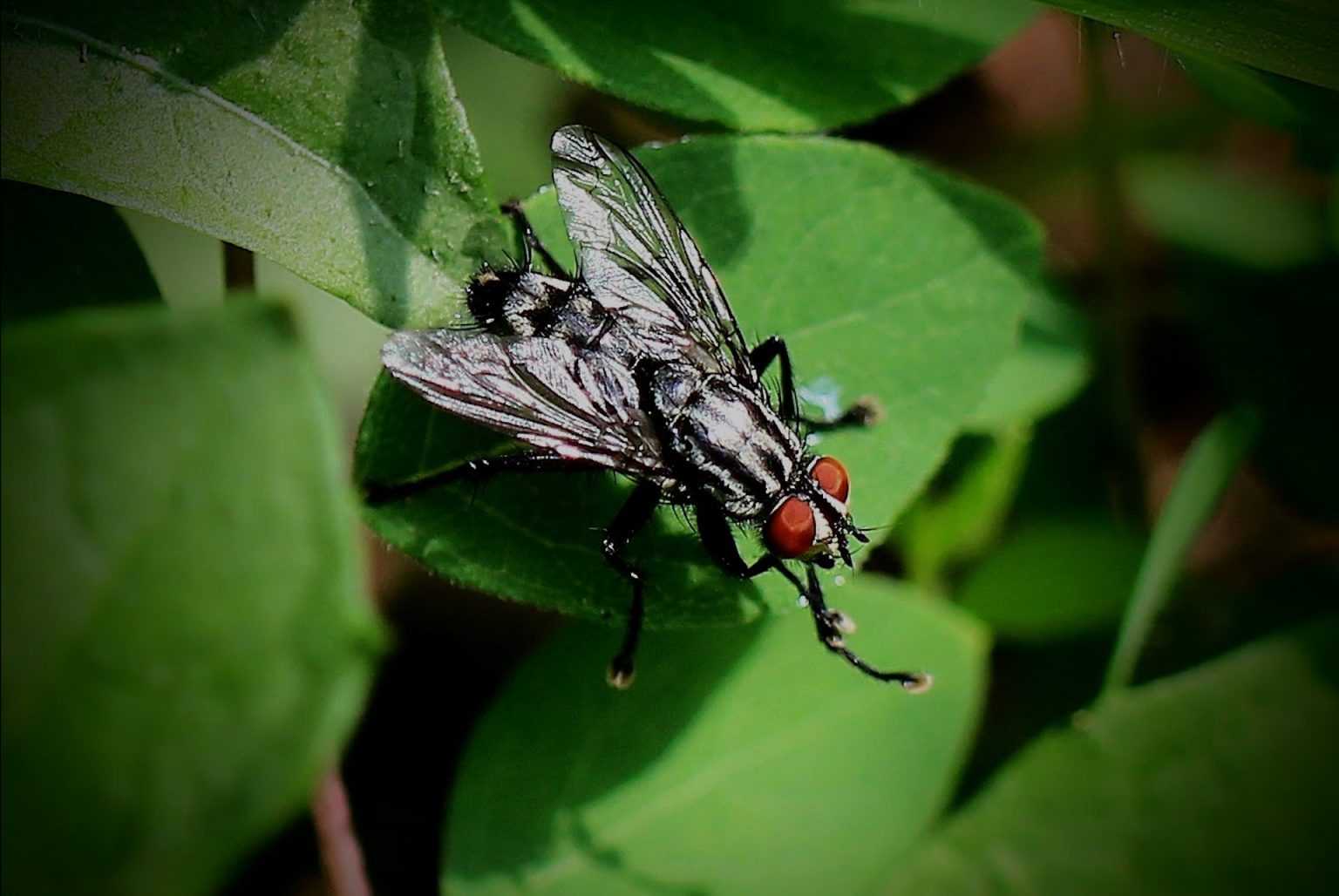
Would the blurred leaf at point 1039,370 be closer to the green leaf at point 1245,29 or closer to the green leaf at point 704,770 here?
the green leaf at point 704,770

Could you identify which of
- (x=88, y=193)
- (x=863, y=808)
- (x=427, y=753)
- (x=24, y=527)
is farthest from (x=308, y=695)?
(x=427, y=753)

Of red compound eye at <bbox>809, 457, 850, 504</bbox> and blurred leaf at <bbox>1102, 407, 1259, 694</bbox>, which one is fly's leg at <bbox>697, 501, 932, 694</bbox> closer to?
red compound eye at <bbox>809, 457, 850, 504</bbox>

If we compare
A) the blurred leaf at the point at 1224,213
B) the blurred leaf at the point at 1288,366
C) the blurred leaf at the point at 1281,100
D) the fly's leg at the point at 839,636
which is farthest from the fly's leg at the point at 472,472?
the blurred leaf at the point at 1224,213

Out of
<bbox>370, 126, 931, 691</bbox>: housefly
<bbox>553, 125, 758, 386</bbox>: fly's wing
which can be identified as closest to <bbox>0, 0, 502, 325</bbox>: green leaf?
<bbox>370, 126, 931, 691</bbox>: housefly

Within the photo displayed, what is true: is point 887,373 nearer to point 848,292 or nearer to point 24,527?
point 848,292

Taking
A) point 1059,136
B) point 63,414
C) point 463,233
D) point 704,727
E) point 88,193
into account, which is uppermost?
point 63,414
